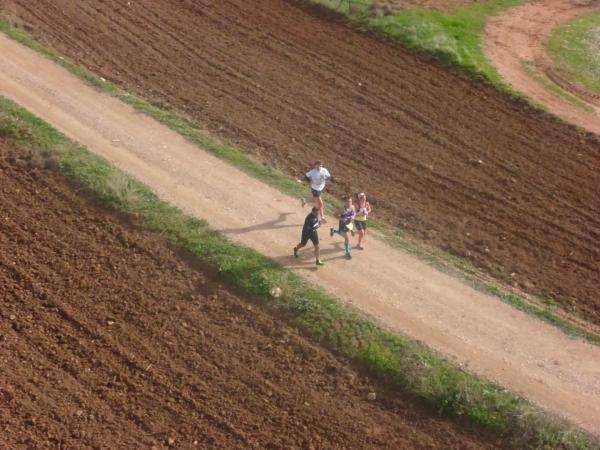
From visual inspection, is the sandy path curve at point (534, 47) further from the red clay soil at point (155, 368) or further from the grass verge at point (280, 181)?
the red clay soil at point (155, 368)

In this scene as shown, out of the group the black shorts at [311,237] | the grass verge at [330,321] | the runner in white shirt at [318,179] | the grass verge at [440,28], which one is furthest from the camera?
the grass verge at [440,28]

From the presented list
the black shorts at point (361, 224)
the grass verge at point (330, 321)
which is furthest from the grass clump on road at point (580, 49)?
the grass verge at point (330, 321)

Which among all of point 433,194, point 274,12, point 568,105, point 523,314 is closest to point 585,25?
point 568,105

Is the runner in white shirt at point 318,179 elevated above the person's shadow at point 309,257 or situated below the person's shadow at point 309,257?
Result: above

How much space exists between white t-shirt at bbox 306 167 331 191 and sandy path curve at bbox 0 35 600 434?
Answer: 115 centimetres

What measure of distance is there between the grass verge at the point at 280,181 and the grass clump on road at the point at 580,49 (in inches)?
516

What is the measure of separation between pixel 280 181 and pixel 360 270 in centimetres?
434

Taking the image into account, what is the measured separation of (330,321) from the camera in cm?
1464

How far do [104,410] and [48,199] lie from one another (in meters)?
6.80

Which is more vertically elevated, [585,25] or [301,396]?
[585,25]

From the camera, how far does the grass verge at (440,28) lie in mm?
27078

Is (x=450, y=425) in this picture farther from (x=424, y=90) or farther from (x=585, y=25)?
(x=585, y=25)

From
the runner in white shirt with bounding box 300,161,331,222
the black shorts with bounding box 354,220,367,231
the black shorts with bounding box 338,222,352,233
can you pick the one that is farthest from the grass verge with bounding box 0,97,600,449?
the runner in white shirt with bounding box 300,161,331,222

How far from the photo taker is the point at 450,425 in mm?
13172
